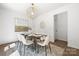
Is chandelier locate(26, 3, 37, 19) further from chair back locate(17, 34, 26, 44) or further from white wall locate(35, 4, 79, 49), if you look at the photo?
chair back locate(17, 34, 26, 44)

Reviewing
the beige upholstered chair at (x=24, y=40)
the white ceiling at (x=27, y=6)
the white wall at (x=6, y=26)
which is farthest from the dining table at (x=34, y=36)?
the white ceiling at (x=27, y=6)

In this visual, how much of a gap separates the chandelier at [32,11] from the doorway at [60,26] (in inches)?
14.4

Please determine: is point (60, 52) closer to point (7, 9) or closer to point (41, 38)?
point (41, 38)

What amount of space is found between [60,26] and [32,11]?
0.54m

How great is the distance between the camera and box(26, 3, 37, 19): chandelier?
157cm

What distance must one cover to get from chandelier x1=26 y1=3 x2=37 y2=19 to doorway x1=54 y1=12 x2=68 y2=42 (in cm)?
37

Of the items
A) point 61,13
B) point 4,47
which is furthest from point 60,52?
point 4,47

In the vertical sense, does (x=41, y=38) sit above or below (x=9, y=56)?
above

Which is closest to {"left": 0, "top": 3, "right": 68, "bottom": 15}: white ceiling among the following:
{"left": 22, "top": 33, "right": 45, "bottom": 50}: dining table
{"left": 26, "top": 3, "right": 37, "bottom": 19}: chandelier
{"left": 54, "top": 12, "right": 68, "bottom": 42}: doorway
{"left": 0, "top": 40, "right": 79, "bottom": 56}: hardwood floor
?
{"left": 26, "top": 3, "right": 37, "bottom": 19}: chandelier

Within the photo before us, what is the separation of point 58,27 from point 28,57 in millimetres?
721

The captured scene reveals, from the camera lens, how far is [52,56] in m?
1.60

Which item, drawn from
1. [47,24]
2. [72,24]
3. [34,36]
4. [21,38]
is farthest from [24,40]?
[72,24]

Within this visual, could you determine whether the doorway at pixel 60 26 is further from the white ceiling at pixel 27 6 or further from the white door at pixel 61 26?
the white ceiling at pixel 27 6

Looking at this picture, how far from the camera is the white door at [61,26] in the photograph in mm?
1600
